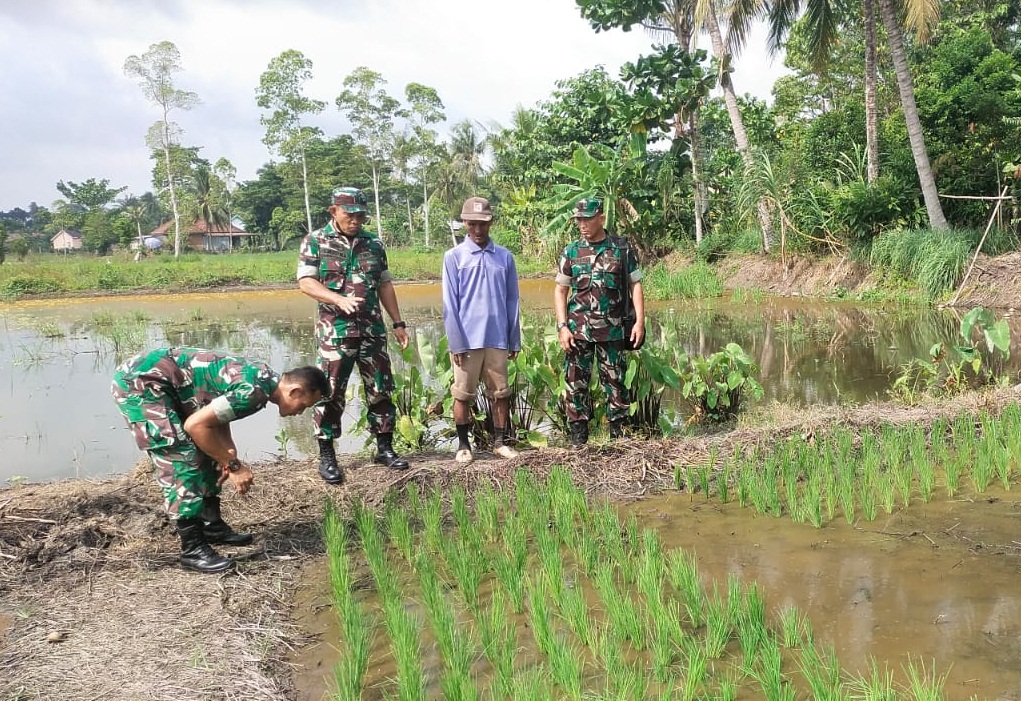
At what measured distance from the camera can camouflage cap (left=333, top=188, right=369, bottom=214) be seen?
13.3ft

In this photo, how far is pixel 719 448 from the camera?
177 inches

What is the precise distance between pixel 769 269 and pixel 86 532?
14.5 m

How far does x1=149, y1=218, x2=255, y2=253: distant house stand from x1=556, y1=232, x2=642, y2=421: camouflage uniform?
47133 millimetres

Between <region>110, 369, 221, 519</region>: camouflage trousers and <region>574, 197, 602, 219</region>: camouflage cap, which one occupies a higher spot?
<region>574, 197, 602, 219</region>: camouflage cap

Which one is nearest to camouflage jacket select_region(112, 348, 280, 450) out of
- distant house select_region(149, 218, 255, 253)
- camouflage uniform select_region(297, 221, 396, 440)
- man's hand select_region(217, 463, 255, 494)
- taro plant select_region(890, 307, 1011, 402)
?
man's hand select_region(217, 463, 255, 494)

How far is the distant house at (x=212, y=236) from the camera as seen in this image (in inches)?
1922

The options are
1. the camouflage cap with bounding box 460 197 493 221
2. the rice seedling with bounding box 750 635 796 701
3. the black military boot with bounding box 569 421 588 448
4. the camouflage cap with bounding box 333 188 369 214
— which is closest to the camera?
the rice seedling with bounding box 750 635 796 701

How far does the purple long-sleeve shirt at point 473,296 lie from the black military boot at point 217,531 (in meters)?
1.60

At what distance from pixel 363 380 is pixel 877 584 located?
9.13ft

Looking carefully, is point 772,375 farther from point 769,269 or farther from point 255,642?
point 769,269

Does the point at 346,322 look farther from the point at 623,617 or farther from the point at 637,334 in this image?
the point at 623,617

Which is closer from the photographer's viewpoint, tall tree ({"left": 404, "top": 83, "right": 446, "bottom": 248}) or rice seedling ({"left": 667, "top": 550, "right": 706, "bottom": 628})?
rice seedling ({"left": 667, "top": 550, "right": 706, "bottom": 628})

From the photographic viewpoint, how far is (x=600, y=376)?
467 centimetres

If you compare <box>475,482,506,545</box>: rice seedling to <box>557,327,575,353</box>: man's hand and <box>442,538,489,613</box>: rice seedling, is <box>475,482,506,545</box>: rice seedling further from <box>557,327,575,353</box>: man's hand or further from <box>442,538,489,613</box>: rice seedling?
<box>557,327,575,353</box>: man's hand
